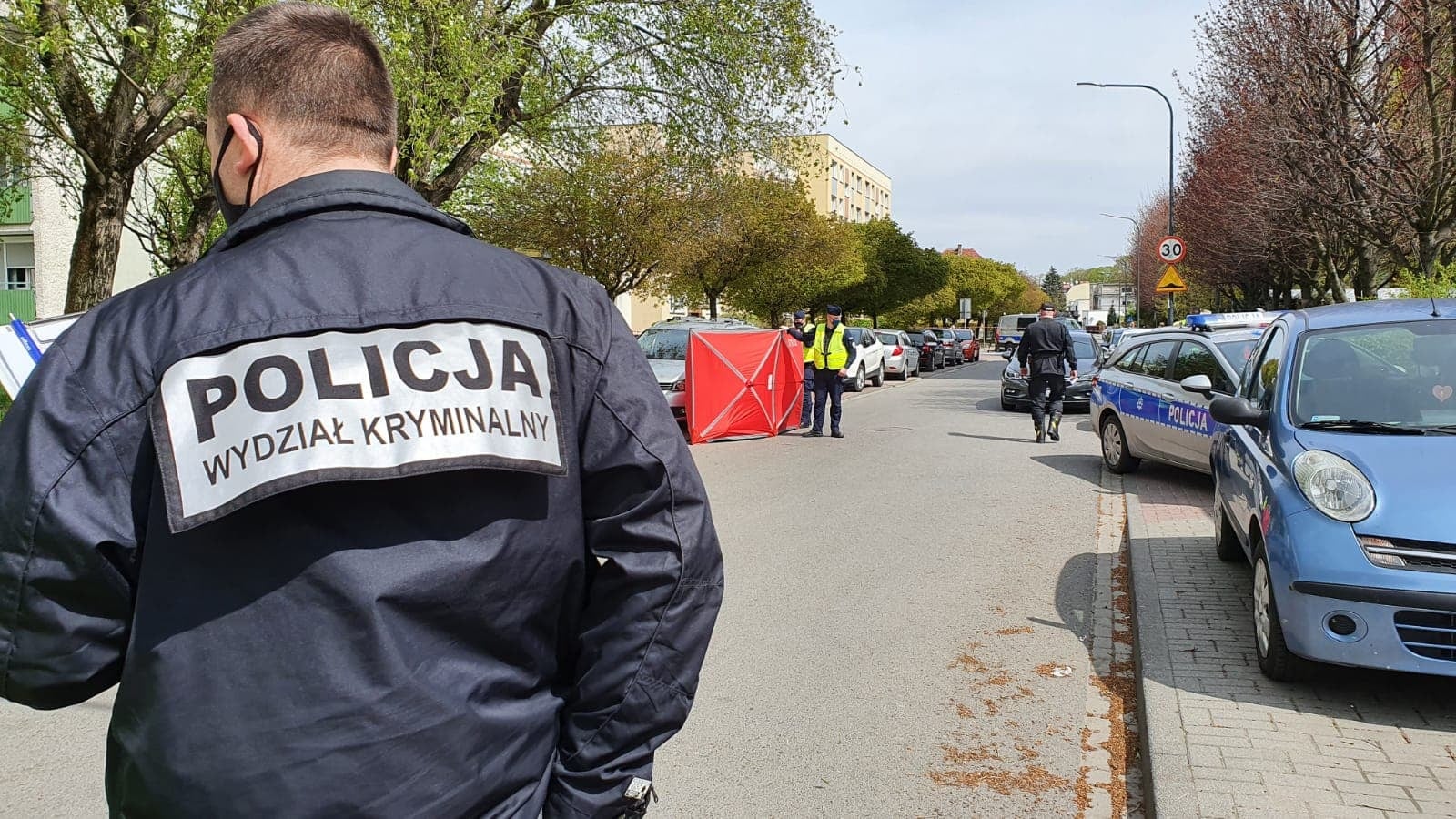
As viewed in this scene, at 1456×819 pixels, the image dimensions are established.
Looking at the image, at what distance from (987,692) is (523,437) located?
12.5 ft

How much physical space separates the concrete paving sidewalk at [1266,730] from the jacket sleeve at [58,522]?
3.16 m

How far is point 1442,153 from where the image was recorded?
1523 centimetres

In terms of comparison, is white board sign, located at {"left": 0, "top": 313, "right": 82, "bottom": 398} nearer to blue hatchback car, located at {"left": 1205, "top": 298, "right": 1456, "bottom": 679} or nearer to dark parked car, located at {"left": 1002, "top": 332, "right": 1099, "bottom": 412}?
blue hatchback car, located at {"left": 1205, "top": 298, "right": 1456, "bottom": 679}

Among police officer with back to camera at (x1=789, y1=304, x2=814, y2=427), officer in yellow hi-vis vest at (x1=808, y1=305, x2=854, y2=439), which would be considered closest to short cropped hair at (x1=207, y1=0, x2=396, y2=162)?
officer in yellow hi-vis vest at (x1=808, y1=305, x2=854, y2=439)

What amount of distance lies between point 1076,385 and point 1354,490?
14281 mm

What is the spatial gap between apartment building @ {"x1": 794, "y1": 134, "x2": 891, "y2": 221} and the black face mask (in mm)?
73882

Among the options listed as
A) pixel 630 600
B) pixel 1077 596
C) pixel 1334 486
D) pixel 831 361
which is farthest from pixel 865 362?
pixel 630 600

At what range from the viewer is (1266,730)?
4086 millimetres

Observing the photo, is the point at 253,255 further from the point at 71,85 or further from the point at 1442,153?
the point at 1442,153

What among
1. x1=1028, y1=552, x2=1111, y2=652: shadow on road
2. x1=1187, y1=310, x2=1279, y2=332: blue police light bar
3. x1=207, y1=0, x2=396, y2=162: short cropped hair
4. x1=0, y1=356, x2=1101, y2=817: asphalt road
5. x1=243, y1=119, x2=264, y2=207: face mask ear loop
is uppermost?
x1=207, y1=0, x2=396, y2=162: short cropped hair

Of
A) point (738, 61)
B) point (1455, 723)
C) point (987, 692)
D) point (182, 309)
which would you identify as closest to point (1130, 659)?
point (987, 692)

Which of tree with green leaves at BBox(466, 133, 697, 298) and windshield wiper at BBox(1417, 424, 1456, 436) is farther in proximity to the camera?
tree with green leaves at BBox(466, 133, 697, 298)

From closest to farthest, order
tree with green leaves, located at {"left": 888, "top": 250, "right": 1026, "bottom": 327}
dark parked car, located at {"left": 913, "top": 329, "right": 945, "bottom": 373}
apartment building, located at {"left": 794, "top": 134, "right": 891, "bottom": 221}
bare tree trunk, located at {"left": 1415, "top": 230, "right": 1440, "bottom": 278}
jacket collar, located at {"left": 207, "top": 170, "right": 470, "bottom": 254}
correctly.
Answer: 1. jacket collar, located at {"left": 207, "top": 170, "right": 470, "bottom": 254}
2. bare tree trunk, located at {"left": 1415, "top": 230, "right": 1440, "bottom": 278}
3. dark parked car, located at {"left": 913, "top": 329, "right": 945, "bottom": 373}
4. tree with green leaves, located at {"left": 888, "top": 250, "right": 1026, "bottom": 327}
5. apartment building, located at {"left": 794, "top": 134, "right": 891, "bottom": 221}

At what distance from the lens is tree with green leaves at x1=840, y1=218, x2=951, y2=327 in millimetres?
53438
